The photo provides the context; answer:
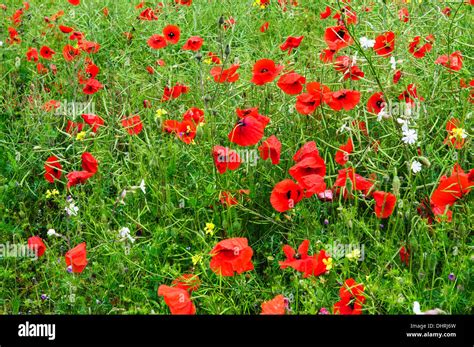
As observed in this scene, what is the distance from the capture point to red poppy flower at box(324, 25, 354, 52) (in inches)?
102

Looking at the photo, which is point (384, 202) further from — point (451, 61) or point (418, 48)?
point (418, 48)

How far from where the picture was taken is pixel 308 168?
210 centimetres

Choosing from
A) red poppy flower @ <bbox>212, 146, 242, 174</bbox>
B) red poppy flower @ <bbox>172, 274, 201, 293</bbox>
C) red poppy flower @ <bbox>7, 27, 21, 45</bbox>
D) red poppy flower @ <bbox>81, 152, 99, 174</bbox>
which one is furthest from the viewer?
red poppy flower @ <bbox>7, 27, 21, 45</bbox>

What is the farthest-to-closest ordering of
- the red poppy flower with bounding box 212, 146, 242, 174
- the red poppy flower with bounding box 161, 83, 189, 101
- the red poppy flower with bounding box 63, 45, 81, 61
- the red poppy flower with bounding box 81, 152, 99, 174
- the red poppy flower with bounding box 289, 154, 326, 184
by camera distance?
the red poppy flower with bounding box 63, 45, 81, 61 < the red poppy flower with bounding box 161, 83, 189, 101 < the red poppy flower with bounding box 81, 152, 99, 174 < the red poppy flower with bounding box 212, 146, 242, 174 < the red poppy flower with bounding box 289, 154, 326, 184

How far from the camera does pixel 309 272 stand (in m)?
1.86

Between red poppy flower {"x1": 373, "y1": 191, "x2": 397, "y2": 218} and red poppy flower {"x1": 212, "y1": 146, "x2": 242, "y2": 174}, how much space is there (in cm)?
46

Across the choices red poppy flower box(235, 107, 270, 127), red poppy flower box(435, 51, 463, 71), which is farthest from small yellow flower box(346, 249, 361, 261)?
red poppy flower box(435, 51, 463, 71)

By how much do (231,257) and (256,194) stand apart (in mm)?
547

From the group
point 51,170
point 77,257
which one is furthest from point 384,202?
point 51,170

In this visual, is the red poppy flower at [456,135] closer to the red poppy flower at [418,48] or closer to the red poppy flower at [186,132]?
the red poppy flower at [418,48]

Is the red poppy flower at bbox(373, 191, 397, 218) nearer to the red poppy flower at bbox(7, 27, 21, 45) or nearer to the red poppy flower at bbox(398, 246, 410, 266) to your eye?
the red poppy flower at bbox(398, 246, 410, 266)
